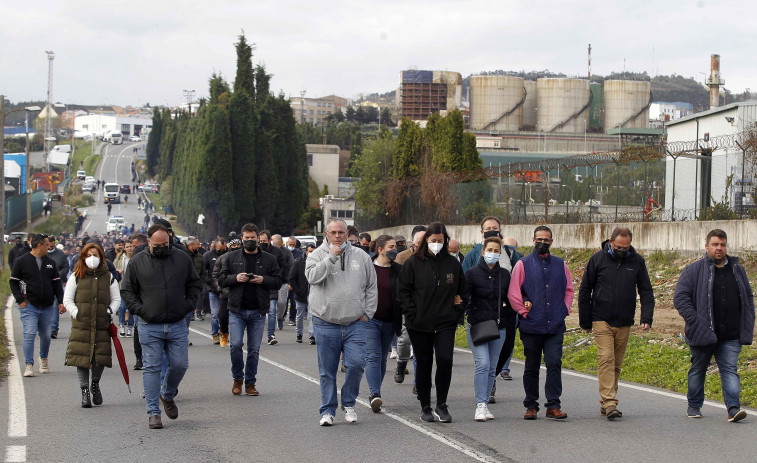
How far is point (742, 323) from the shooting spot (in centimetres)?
985

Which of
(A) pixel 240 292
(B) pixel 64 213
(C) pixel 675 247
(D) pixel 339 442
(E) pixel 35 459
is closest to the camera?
(E) pixel 35 459

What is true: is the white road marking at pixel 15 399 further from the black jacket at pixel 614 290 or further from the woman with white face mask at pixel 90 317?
the black jacket at pixel 614 290

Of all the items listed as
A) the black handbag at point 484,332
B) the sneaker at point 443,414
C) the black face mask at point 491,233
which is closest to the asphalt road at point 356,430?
the sneaker at point 443,414

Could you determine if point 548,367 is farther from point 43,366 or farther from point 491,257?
point 43,366

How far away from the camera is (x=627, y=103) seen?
13512 cm

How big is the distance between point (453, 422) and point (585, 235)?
807 inches

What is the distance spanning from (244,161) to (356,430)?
6428 centimetres

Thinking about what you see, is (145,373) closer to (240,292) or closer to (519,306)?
(240,292)

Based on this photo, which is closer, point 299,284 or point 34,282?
point 34,282

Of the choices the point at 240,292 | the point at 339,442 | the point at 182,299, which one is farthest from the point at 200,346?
the point at 339,442

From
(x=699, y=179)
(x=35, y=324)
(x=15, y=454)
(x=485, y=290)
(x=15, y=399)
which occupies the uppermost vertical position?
(x=699, y=179)

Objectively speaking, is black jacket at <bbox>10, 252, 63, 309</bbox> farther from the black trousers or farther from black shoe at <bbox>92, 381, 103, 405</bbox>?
the black trousers

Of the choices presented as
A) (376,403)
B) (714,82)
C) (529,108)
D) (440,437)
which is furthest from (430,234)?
(529,108)

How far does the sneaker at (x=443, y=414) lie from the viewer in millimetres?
9688
